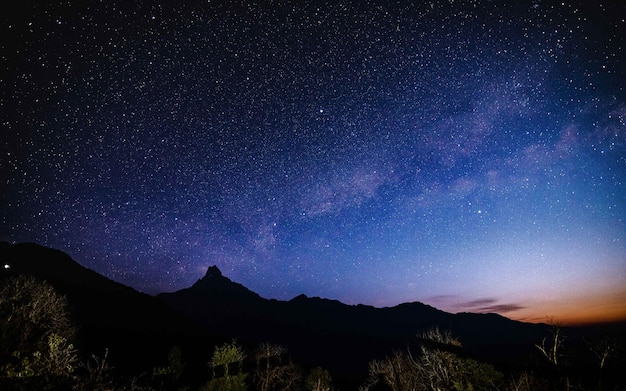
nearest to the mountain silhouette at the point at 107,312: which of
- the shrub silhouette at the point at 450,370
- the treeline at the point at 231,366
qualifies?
the treeline at the point at 231,366

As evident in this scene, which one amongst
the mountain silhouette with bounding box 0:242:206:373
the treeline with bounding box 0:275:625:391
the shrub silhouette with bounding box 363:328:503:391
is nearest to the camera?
the treeline with bounding box 0:275:625:391

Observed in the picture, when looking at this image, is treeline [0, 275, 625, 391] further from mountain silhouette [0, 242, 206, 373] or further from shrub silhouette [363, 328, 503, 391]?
mountain silhouette [0, 242, 206, 373]

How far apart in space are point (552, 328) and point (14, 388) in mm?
29130

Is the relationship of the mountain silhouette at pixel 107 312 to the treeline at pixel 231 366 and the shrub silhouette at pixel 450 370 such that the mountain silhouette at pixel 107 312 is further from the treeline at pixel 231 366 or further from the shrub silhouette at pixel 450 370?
the shrub silhouette at pixel 450 370

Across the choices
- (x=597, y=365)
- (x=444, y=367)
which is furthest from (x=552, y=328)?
(x=597, y=365)

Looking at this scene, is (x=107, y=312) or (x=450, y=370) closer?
(x=450, y=370)

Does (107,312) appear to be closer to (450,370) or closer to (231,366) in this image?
(231,366)

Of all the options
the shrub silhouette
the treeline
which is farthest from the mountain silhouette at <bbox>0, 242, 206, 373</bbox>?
the shrub silhouette

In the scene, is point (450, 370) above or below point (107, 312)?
below

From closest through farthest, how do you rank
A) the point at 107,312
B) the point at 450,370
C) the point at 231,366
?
the point at 450,370, the point at 231,366, the point at 107,312

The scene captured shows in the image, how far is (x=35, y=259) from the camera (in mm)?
151500

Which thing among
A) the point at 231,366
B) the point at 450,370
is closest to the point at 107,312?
the point at 231,366

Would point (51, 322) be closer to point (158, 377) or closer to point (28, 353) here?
point (28, 353)

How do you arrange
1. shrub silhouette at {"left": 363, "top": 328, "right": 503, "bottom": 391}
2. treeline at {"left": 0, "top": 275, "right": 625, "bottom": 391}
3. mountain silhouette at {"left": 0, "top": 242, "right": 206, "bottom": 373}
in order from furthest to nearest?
mountain silhouette at {"left": 0, "top": 242, "right": 206, "bottom": 373}, shrub silhouette at {"left": 363, "top": 328, "right": 503, "bottom": 391}, treeline at {"left": 0, "top": 275, "right": 625, "bottom": 391}
